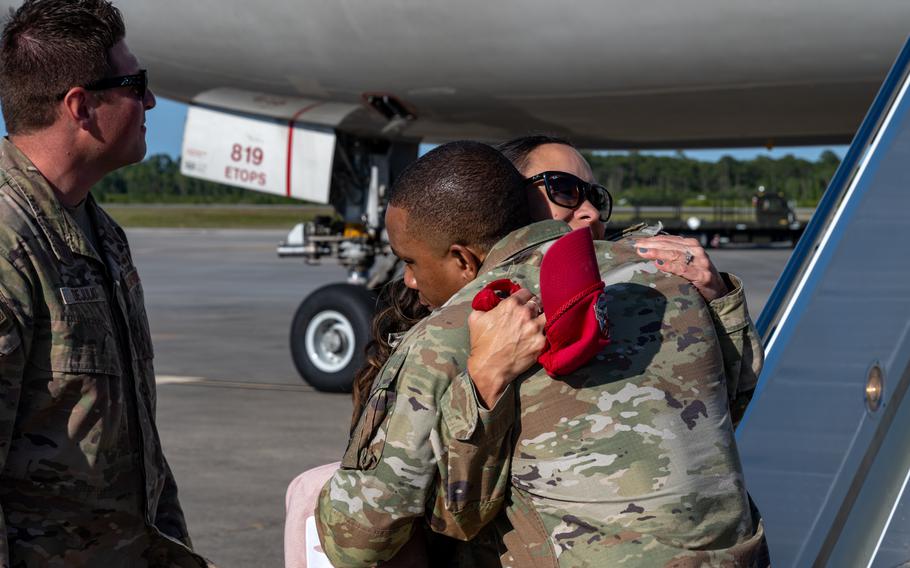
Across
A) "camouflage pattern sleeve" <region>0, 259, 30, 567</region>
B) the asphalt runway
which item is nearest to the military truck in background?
the asphalt runway

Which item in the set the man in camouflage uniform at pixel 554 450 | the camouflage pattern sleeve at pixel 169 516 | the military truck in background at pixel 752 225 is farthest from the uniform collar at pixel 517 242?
the military truck in background at pixel 752 225

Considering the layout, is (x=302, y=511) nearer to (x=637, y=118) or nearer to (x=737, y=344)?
(x=737, y=344)

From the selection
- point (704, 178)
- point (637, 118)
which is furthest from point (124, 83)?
point (704, 178)

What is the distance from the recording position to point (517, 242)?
5.88 feet

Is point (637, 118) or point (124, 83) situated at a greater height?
point (124, 83)

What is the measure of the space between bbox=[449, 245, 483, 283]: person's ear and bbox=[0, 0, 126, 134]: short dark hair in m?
0.77

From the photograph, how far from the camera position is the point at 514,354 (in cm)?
163

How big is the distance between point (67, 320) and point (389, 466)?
27.5 inches

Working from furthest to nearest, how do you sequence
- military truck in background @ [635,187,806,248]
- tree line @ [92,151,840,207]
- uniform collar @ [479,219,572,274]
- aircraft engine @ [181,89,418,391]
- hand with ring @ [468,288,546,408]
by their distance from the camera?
tree line @ [92,151,840,207]
military truck in background @ [635,187,806,248]
aircraft engine @ [181,89,418,391]
uniform collar @ [479,219,572,274]
hand with ring @ [468,288,546,408]

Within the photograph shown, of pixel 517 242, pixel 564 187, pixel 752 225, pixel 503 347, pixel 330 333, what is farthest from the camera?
pixel 752 225

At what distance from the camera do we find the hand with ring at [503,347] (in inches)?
64.0

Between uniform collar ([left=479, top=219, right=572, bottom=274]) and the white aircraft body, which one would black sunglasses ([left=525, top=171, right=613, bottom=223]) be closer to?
uniform collar ([left=479, top=219, right=572, bottom=274])

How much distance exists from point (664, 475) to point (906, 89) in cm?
261

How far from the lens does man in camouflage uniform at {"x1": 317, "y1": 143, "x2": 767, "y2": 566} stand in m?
1.65
